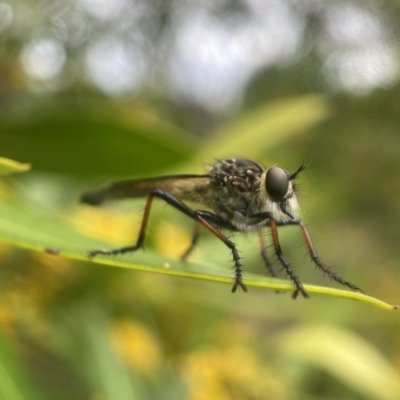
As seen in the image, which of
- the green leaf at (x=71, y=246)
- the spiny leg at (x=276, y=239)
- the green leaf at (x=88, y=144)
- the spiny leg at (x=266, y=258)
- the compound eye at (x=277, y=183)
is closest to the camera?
the green leaf at (x=71, y=246)

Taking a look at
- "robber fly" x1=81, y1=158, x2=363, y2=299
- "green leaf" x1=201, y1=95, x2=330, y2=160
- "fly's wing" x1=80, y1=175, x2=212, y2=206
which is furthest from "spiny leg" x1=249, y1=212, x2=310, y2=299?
"green leaf" x1=201, y1=95, x2=330, y2=160

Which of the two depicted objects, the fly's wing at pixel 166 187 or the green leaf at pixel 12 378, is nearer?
the green leaf at pixel 12 378

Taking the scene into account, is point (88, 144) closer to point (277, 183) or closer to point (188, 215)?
point (188, 215)

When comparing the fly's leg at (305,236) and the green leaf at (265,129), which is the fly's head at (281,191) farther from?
the green leaf at (265,129)

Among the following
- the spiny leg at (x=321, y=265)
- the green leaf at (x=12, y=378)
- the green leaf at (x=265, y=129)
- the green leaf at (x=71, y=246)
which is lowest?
the green leaf at (x=12, y=378)

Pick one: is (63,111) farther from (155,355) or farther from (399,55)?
(399,55)

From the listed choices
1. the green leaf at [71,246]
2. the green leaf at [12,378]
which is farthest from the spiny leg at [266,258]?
the green leaf at [12,378]

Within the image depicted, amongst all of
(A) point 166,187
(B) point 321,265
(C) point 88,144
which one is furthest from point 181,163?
(B) point 321,265
